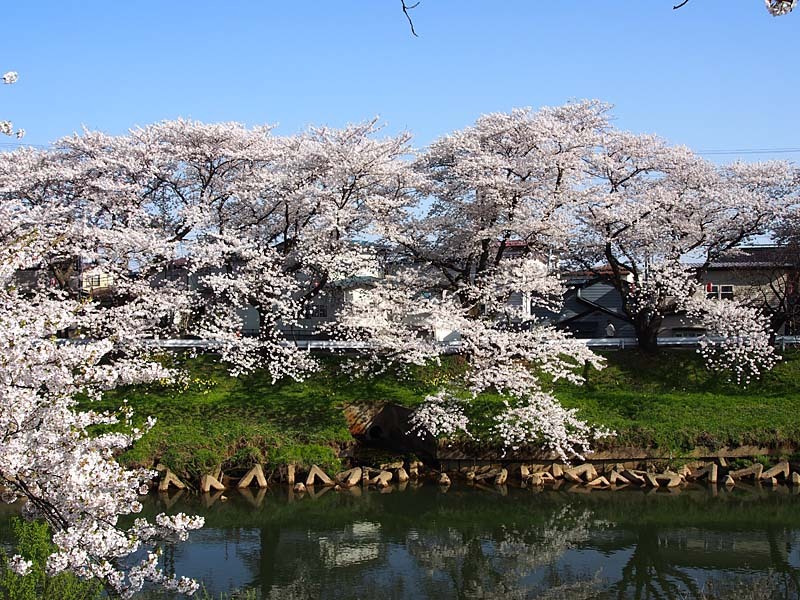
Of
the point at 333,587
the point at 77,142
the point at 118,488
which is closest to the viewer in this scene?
the point at 118,488

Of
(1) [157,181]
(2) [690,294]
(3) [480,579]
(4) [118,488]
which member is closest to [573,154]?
(2) [690,294]

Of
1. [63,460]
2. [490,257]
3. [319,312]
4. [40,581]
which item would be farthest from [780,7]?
[319,312]

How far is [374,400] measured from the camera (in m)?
26.3

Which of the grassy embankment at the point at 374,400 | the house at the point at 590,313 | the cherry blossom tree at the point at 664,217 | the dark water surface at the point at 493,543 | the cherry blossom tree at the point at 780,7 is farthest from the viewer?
the house at the point at 590,313

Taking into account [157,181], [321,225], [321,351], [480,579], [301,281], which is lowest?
[480,579]

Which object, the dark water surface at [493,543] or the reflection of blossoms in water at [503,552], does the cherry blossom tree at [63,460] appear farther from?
the reflection of blossoms in water at [503,552]

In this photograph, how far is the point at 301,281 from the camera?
30297 millimetres

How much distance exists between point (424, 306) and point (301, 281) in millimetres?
5588

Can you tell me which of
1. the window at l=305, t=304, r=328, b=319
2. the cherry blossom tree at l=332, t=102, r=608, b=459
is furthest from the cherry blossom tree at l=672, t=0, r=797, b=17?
the window at l=305, t=304, r=328, b=319

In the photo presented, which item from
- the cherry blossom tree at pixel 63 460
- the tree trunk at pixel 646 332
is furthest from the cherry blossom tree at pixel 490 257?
the cherry blossom tree at pixel 63 460

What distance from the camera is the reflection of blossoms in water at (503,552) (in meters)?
15.5

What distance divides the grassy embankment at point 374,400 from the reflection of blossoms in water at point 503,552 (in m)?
5.31

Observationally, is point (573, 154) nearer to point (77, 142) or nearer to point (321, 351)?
point (321, 351)

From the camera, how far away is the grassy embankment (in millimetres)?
23344
